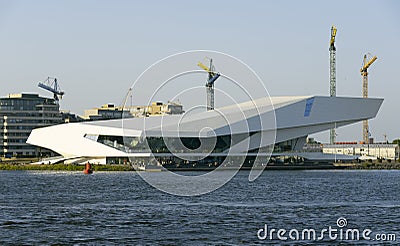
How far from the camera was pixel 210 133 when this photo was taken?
77.8m

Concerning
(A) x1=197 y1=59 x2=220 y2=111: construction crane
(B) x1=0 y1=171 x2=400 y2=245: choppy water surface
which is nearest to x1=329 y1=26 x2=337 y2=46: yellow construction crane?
(A) x1=197 y1=59 x2=220 y2=111: construction crane

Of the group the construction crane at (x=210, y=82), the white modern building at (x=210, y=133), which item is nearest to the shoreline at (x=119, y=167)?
the white modern building at (x=210, y=133)

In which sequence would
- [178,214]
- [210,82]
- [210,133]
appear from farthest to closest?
[210,82] < [210,133] < [178,214]

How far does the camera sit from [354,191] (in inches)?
1646

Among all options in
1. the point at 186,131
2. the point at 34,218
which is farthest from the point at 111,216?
the point at 186,131

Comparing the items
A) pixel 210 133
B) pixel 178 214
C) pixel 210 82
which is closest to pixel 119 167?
pixel 210 133

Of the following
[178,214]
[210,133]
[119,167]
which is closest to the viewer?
[178,214]

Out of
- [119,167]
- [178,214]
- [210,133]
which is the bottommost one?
[178,214]

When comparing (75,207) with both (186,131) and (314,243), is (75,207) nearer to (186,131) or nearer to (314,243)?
(314,243)

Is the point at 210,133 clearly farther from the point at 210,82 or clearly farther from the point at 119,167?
the point at 210,82

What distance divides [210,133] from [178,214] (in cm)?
4969

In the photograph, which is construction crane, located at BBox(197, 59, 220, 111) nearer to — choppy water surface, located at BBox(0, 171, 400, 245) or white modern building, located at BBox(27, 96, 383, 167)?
white modern building, located at BBox(27, 96, 383, 167)

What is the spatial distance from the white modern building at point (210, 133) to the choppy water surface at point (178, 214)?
3501 centimetres

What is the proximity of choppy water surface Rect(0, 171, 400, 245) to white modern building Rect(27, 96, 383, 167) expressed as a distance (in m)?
35.0
